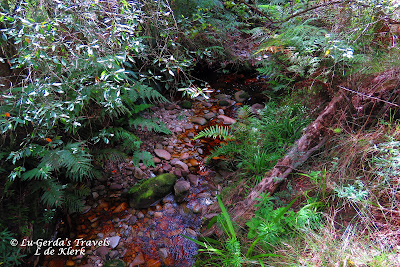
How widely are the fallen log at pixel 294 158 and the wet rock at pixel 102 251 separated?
1.23 metres

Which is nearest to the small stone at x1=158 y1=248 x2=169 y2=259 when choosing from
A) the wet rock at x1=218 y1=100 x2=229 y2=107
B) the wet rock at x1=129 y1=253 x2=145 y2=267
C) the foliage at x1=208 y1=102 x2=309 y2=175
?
the wet rock at x1=129 y1=253 x2=145 y2=267

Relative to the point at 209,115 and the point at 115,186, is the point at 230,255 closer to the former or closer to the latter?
the point at 115,186

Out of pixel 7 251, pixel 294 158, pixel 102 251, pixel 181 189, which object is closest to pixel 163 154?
pixel 181 189

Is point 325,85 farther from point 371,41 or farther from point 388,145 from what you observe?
point 388,145

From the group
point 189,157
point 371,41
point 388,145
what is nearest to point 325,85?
point 371,41

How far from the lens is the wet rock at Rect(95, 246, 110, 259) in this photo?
90.2 inches

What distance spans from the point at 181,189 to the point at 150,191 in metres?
0.35

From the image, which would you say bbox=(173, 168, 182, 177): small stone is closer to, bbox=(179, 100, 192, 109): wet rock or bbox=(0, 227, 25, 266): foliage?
bbox=(179, 100, 192, 109): wet rock

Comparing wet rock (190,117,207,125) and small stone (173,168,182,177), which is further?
wet rock (190,117,207,125)

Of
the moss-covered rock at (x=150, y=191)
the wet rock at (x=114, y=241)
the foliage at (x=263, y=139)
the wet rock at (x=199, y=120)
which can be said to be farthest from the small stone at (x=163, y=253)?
the wet rock at (x=199, y=120)

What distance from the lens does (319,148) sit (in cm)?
231

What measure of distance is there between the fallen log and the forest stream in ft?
1.60

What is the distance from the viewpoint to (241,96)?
4547 millimetres

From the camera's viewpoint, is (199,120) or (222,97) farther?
(222,97)
